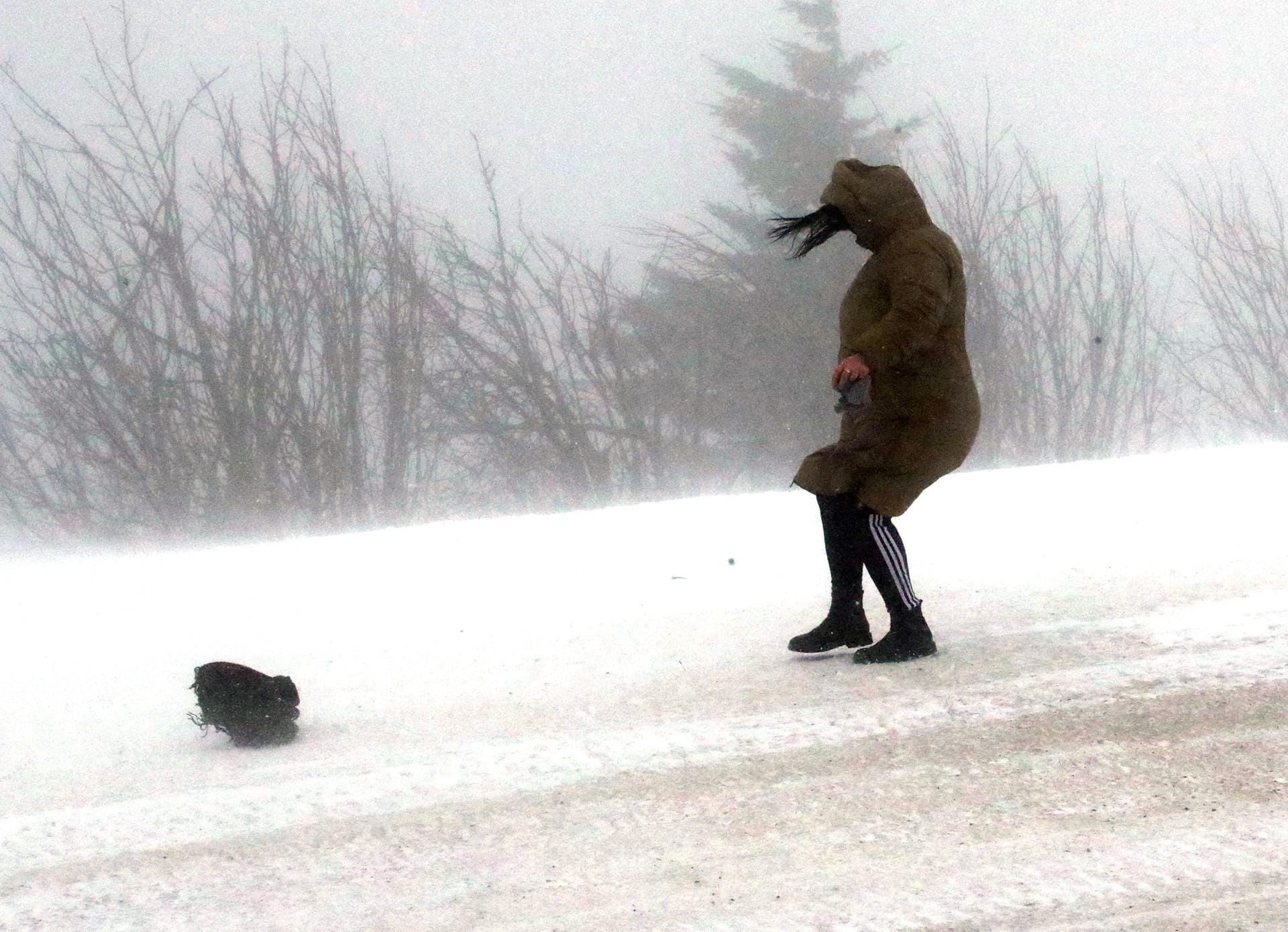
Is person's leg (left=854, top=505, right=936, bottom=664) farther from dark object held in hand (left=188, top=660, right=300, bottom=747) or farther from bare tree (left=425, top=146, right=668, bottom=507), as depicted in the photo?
bare tree (left=425, top=146, right=668, bottom=507)

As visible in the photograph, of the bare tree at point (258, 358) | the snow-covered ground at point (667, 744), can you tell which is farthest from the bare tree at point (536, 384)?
the snow-covered ground at point (667, 744)

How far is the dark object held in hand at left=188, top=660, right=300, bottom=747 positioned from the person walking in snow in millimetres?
1626

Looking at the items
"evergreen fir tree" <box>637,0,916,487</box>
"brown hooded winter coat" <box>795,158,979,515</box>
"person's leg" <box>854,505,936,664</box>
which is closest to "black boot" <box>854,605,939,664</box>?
"person's leg" <box>854,505,936,664</box>

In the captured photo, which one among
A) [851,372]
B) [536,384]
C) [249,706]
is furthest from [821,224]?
[536,384]

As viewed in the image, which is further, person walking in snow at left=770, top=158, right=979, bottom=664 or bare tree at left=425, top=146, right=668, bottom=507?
bare tree at left=425, top=146, right=668, bottom=507

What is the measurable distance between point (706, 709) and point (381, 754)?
2.90 ft

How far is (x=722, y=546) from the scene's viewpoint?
6164mm

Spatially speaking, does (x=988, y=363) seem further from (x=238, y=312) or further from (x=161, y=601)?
(x=161, y=601)

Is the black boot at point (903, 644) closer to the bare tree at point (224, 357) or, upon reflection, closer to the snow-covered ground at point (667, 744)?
the snow-covered ground at point (667, 744)

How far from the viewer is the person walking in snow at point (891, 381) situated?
3.87 m

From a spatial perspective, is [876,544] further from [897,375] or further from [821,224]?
[821,224]

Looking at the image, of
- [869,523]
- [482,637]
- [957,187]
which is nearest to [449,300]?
[957,187]

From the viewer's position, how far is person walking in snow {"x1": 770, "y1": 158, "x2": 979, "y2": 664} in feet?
12.7

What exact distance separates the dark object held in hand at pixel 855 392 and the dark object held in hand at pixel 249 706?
1.78 metres
